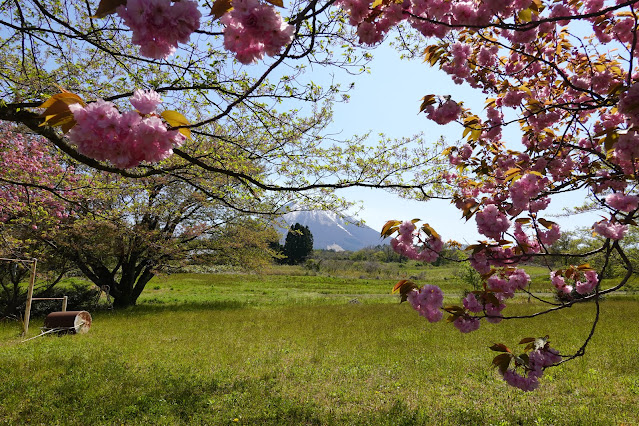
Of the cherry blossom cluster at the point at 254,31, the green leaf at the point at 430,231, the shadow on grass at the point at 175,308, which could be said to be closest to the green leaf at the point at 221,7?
the cherry blossom cluster at the point at 254,31

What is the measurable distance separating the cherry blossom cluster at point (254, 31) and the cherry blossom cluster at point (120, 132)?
399mm

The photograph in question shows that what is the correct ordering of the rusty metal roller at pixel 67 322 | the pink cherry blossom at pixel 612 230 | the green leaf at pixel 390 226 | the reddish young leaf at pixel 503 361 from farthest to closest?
the rusty metal roller at pixel 67 322 < the green leaf at pixel 390 226 < the reddish young leaf at pixel 503 361 < the pink cherry blossom at pixel 612 230

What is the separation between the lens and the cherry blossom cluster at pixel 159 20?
1.07m

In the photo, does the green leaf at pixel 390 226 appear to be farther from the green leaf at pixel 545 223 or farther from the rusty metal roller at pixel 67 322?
the rusty metal roller at pixel 67 322

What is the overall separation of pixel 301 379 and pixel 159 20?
17.0 ft

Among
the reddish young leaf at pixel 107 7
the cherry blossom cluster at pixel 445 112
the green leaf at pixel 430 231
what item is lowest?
the green leaf at pixel 430 231

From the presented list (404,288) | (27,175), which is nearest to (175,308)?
(27,175)

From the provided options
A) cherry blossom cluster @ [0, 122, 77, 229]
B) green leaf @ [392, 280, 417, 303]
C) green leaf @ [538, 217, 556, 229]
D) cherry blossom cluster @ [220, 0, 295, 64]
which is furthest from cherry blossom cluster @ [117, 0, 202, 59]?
cherry blossom cluster @ [0, 122, 77, 229]

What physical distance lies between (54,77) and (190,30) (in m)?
4.51

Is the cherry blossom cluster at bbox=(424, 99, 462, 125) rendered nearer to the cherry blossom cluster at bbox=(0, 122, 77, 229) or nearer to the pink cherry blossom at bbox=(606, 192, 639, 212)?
the pink cherry blossom at bbox=(606, 192, 639, 212)

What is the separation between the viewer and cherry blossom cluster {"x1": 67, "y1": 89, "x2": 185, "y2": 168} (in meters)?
1.10

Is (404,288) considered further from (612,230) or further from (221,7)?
(221,7)

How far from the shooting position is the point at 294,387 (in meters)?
4.86

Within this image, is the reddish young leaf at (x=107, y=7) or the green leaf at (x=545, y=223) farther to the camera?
the green leaf at (x=545, y=223)
